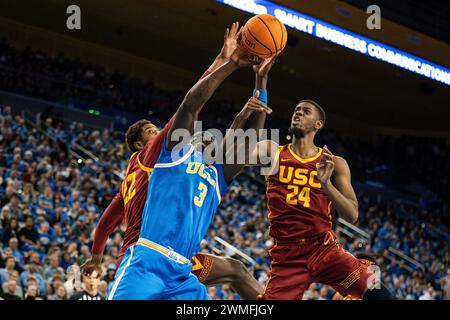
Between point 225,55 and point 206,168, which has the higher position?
point 225,55

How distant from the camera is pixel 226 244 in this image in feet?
39.0

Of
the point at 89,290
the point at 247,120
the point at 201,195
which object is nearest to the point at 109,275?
the point at 89,290

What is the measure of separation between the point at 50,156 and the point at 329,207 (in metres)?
8.36

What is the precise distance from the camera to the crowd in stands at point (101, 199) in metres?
9.52

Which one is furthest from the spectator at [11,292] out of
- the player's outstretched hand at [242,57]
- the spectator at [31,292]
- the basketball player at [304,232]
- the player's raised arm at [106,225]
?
the player's outstretched hand at [242,57]

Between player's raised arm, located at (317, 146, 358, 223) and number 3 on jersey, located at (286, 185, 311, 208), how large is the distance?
0.23 metres

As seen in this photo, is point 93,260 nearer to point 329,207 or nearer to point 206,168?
point 206,168

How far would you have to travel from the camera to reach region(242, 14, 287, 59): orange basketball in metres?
4.13

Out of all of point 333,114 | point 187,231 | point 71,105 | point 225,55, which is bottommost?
point 187,231

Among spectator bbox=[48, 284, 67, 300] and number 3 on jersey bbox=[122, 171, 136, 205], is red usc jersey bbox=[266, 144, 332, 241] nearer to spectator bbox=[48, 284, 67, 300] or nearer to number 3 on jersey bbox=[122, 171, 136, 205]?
number 3 on jersey bbox=[122, 171, 136, 205]

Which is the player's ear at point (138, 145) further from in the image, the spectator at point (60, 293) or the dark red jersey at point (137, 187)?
the spectator at point (60, 293)

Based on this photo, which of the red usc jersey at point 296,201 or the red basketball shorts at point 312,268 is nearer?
the red basketball shorts at point 312,268
